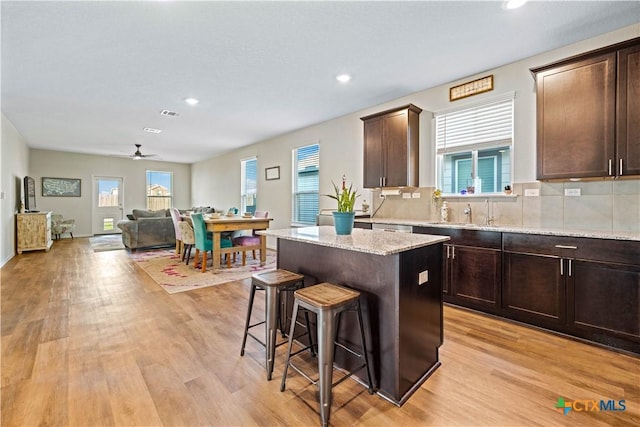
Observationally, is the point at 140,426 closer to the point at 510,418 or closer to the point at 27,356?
the point at 27,356

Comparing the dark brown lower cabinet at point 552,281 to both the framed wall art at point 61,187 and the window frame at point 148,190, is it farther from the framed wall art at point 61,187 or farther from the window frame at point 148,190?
the framed wall art at point 61,187

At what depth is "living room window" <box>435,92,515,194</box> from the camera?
3.28 meters

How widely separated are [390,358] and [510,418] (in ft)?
2.16

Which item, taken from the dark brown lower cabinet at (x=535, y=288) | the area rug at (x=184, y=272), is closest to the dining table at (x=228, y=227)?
the area rug at (x=184, y=272)

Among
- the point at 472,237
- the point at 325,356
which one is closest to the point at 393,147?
the point at 472,237

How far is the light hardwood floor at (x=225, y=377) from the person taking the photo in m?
1.55

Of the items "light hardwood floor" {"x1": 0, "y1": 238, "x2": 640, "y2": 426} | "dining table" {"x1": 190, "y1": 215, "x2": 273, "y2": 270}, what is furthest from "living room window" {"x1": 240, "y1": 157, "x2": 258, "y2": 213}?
"light hardwood floor" {"x1": 0, "y1": 238, "x2": 640, "y2": 426}

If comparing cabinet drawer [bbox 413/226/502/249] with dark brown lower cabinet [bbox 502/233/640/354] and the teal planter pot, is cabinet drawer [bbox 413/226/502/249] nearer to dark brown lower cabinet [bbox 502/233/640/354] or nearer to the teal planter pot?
dark brown lower cabinet [bbox 502/233/640/354]

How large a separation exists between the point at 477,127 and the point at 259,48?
8.65 ft

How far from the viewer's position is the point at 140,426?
1462 mm

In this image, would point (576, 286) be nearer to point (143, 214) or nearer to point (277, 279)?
point (277, 279)

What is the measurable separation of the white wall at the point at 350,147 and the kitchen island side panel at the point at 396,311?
207 cm

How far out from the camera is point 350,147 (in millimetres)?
4953

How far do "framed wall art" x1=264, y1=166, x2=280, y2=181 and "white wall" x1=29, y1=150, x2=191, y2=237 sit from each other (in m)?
5.60
